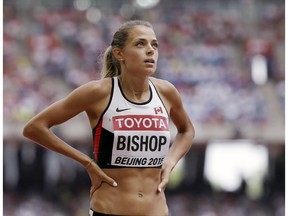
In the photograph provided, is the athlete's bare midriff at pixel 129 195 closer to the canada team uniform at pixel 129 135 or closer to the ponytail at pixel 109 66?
the canada team uniform at pixel 129 135

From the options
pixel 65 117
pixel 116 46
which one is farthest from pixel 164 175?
pixel 116 46

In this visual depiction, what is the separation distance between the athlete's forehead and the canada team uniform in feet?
0.96

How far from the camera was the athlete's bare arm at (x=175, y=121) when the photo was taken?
4215 mm

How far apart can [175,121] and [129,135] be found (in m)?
0.44

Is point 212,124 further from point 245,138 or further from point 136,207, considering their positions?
point 136,207

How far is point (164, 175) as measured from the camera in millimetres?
4109

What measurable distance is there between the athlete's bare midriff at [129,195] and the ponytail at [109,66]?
0.54m

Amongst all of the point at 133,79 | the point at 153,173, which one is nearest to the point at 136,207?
the point at 153,173

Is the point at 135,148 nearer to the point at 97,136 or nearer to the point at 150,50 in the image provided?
the point at 97,136

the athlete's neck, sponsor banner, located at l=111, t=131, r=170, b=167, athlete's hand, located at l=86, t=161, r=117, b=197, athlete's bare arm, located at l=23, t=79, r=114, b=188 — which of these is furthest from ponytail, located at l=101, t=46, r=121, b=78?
athlete's hand, located at l=86, t=161, r=117, b=197

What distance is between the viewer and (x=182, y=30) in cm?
2077

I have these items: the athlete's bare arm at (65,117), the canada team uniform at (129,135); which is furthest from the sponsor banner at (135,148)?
the athlete's bare arm at (65,117)

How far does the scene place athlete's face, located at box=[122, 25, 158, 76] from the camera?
158 inches

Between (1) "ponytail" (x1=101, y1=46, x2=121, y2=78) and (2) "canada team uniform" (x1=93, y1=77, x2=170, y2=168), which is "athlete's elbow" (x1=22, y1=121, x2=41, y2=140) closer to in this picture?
(2) "canada team uniform" (x1=93, y1=77, x2=170, y2=168)
